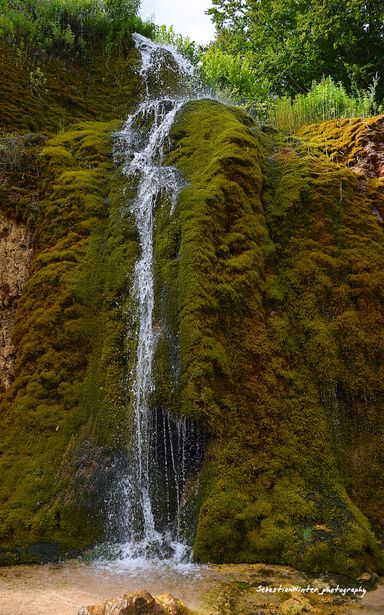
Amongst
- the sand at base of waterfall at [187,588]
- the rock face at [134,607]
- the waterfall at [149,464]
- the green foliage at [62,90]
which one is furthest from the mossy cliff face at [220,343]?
the rock face at [134,607]

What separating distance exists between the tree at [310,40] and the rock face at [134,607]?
12557 mm

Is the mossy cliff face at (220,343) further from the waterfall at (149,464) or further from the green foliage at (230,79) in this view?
the green foliage at (230,79)

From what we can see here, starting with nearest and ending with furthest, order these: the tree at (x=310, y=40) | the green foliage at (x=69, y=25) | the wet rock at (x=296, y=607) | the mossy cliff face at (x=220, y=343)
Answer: the wet rock at (x=296, y=607)
the mossy cliff face at (x=220, y=343)
the green foliage at (x=69, y=25)
the tree at (x=310, y=40)

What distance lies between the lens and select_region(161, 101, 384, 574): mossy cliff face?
181 inches

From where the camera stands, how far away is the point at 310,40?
43.4 feet

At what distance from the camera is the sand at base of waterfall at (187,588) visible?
140 inches

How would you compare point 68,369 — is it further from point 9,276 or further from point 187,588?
point 187,588

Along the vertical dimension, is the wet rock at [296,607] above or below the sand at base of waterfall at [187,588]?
below

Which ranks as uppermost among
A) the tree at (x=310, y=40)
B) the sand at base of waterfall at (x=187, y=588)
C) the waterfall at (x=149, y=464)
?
the tree at (x=310, y=40)

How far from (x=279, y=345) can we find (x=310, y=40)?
10886 millimetres

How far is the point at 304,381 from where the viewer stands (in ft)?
18.3

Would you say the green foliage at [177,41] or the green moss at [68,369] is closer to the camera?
the green moss at [68,369]

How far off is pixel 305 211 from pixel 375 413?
282cm

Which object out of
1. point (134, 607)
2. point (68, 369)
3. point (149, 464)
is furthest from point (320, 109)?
point (134, 607)
